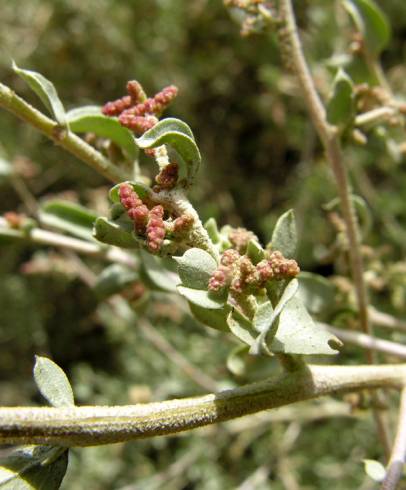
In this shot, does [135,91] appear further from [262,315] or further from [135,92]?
[262,315]

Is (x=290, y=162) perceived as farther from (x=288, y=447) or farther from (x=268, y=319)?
(x=268, y=319)

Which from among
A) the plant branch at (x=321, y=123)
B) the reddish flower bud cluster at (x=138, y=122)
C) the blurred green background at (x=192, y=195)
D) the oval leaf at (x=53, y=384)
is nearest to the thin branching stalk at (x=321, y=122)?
the plant branch at (x=321, y=123)

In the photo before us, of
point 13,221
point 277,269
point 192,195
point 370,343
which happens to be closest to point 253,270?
point 277,269

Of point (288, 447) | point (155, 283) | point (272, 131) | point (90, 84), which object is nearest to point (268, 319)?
point (155, 283)

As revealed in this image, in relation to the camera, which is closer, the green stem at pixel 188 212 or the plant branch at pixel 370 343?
the green stem at pixel 188 212

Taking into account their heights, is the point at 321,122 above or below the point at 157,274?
above

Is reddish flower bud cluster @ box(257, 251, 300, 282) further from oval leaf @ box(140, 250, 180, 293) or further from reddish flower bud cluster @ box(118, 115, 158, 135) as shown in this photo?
oval leaf @ box(140, 250, 180, 293)

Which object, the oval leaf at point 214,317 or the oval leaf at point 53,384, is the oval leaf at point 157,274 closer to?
the oval leaf at point 214,317
